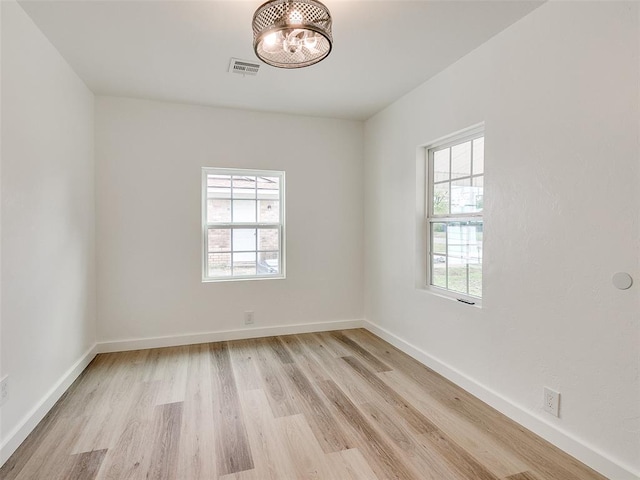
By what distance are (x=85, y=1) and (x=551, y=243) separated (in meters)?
2.96

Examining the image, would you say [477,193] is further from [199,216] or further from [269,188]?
[199,216]

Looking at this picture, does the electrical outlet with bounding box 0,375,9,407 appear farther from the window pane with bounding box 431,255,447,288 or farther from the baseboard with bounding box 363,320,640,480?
the window pane with bounding box 431,255,447,288

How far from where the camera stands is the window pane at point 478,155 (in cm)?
261

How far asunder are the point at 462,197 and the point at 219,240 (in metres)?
2.49

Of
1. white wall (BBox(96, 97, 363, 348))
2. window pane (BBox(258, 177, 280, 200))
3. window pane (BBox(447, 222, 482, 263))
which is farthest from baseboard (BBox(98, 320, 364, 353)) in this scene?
window pane (BBox(447, 222, 482, 263))

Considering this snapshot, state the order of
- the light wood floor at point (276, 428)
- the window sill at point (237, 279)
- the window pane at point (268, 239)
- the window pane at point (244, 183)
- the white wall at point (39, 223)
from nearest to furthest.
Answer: the light wood floor at point (276, 428), the white wall at point (39, 223), the window sill at point (237, 279), the window pane at point (244, 183), the window pane at point (268, 239)

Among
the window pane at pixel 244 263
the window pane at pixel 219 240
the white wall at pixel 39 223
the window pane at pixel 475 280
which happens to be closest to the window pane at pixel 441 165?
the window pane at pixel 475 280

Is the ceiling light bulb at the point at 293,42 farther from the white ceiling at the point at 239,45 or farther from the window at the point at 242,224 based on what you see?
the window at the point at 242,224

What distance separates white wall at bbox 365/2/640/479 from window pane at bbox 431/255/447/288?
0.79 ft

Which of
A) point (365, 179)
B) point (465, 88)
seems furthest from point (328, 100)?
point (465, 88)

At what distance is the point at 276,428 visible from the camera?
2133mm

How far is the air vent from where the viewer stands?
2.67 meters

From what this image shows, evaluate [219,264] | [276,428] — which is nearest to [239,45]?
[219,264]

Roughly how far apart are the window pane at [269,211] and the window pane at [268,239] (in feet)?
0.38
